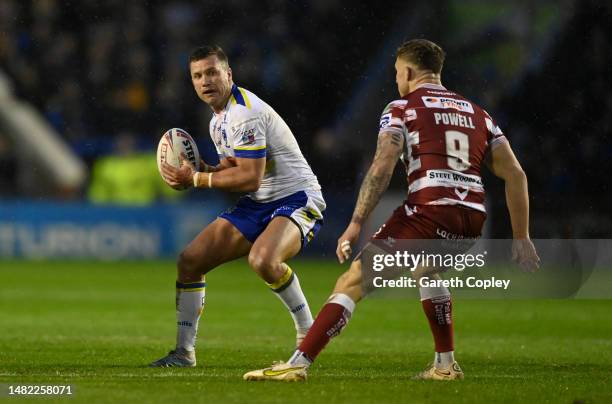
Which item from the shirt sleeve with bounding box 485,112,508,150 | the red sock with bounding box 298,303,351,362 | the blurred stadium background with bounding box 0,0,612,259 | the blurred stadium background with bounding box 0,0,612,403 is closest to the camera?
the red sock with bounding box 298,303,351,362

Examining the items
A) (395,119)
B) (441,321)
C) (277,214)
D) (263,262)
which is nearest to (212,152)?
(277,214)

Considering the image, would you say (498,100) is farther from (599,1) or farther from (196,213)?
(196,213)

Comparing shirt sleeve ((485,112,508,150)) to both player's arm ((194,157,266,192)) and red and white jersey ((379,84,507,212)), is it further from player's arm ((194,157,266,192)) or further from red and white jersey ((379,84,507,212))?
player's arm ((194,157,266,192))

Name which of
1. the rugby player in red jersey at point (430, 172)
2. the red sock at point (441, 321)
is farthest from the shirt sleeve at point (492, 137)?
the red sock at point (441, 321)

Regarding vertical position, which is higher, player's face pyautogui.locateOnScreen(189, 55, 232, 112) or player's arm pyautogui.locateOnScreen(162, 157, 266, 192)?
player's face pyautogui.locateOnScreen(189, 55, 232, 112)

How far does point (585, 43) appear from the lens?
1809 cm

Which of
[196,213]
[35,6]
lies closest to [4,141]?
[35,6]

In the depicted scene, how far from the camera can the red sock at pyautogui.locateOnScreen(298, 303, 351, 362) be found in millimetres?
6508

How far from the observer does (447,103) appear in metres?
6.74

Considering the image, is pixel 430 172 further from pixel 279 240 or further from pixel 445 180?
pixel 279 240

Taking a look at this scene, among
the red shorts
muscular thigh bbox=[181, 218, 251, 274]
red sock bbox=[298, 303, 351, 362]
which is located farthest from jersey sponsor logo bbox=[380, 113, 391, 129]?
muscular thigh bbox=[181, 218, 251, 274]

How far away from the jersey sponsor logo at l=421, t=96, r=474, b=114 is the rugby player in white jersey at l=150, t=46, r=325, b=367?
1.35 m

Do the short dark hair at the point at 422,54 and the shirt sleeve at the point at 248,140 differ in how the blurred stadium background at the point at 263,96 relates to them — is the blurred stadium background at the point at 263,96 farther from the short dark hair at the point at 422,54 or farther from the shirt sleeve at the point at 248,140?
the short dark hair at the point at 422,54

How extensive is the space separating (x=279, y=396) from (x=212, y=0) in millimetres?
17191
